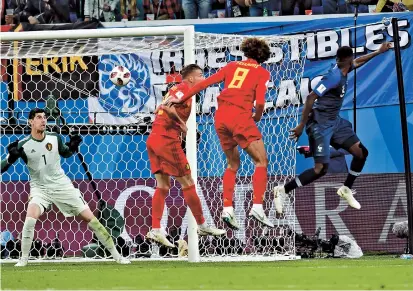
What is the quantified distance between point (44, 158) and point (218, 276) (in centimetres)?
382

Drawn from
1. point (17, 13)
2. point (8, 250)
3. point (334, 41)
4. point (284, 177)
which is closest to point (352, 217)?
point (284, 177)

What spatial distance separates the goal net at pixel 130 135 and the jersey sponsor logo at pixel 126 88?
0.02 meters

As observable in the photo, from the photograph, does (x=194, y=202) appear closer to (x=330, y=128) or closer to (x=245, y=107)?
(x=245, y=107)

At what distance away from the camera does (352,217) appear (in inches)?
623

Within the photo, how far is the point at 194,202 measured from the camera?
39.8ft

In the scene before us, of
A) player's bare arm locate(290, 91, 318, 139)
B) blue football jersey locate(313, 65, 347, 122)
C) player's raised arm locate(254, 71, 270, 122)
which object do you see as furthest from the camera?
blue football jersey locate(313, 65, 347, 122)

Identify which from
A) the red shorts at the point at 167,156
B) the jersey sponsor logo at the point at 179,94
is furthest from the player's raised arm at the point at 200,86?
the red shorts at the point at 167,156

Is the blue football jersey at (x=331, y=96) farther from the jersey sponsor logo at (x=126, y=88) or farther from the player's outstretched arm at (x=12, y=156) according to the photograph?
the jersey sponsor logo at (x=126, y=88)

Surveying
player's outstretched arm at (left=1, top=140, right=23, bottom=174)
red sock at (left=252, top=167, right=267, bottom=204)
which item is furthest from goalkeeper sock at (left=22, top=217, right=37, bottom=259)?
red sock at (left=252, top=167, right=267, bottom=204)

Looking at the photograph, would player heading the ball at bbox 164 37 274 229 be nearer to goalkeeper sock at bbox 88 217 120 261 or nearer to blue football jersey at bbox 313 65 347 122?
blue football jersey at bbox 313 65 347 122

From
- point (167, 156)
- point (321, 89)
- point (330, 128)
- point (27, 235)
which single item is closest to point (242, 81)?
point (321, 89)

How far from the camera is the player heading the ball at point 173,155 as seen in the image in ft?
39.7

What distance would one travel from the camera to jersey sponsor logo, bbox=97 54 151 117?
1627 centimetres

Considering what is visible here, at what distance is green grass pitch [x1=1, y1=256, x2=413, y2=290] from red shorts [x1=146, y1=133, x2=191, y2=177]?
3.48ft
